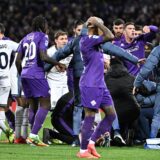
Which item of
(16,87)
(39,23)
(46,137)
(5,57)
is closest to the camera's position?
(39,23)

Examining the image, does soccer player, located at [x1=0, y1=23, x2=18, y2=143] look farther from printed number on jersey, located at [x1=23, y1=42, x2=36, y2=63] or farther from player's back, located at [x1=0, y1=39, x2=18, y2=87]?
printed number on jersey, located at [x1=23, y1=42, x2=36, y2=63]

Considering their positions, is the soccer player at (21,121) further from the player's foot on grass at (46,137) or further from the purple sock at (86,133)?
the purple sock at (86,133)

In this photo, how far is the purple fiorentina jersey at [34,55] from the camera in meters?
13.0

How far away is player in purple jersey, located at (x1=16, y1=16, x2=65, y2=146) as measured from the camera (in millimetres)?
12961

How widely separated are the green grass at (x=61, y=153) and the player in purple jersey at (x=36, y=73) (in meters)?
0.44

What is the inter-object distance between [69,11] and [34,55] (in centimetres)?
2720

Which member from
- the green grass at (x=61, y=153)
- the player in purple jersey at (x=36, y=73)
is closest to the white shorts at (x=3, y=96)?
the player in purple jersey at (x=36, y=73)

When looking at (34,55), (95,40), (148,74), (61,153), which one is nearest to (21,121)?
(34,55)

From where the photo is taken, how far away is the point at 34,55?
13055 mm

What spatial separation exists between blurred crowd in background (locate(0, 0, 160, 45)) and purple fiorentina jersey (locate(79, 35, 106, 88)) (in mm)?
26411

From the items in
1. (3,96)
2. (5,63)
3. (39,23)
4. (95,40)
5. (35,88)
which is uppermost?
(39,23)

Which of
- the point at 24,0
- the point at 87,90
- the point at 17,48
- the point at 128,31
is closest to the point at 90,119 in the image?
the point at 87,90

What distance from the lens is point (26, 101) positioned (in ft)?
45.8

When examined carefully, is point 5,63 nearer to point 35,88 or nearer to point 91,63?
point 35,88
